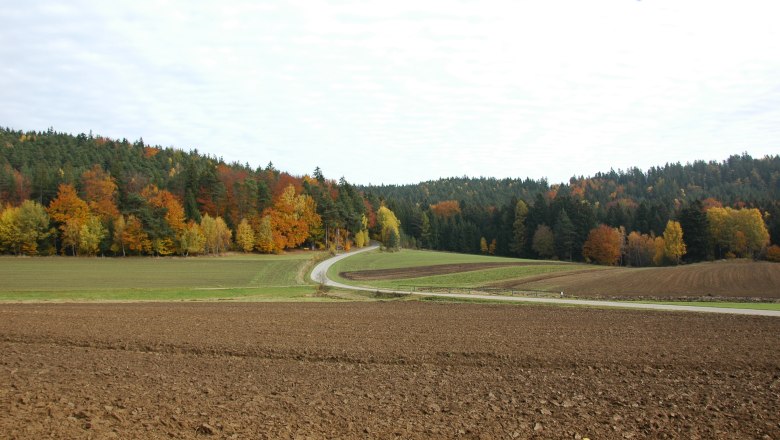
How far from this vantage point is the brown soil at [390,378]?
10.3 meters

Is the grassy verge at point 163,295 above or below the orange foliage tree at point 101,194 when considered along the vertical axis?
below

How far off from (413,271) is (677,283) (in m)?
31.2

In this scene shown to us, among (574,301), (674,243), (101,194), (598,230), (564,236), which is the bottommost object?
(574,301)

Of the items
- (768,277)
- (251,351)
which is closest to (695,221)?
(768,277)

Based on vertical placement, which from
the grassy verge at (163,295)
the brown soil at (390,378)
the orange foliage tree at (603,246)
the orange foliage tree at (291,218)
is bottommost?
the grassy verge at (163,295)

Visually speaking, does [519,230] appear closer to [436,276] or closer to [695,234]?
[695,234]

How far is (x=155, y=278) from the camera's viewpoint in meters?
55.3

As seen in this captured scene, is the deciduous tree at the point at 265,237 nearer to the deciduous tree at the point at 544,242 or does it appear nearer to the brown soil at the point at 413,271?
the brown soil at the point at 413,271

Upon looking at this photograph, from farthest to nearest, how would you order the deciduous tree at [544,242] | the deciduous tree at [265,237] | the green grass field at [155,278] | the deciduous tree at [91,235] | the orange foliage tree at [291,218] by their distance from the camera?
the deciduous tree at [544,242] → the orange foliage tree at [291,218] → the deciduous tree at [265,237] → the deciduous tree at [91,235] → the green grass field at [155,278]

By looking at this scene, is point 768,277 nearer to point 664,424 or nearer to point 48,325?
point 664,424

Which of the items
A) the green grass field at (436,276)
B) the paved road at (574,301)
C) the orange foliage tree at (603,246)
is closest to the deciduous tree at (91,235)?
the paved road at (574,301)

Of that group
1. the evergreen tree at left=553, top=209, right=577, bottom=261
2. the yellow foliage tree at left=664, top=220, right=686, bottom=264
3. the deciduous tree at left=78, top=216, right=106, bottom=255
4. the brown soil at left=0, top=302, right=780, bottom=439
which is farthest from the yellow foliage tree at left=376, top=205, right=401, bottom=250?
the brown soil at left=0, top=302, right=780, bottom=439

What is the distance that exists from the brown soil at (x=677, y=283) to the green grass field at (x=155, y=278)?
24855 millimetres

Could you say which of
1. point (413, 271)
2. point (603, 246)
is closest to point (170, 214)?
→ point (413, 271)
